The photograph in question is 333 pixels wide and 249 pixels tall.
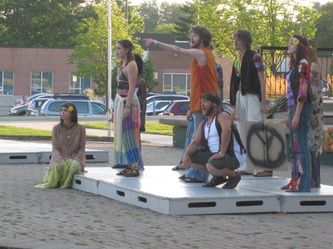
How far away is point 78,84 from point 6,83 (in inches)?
245

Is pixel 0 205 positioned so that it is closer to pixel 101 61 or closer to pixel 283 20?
pixel 283 20

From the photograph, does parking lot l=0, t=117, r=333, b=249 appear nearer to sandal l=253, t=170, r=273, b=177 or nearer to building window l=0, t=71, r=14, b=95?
sandal l=253, t=170, r=273, b=177

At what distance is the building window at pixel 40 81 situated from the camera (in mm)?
76938

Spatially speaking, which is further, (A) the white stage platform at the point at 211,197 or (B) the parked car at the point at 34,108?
(B) the parked car at the point at 34,108

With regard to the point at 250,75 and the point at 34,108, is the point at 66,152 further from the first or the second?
the point at 34,108

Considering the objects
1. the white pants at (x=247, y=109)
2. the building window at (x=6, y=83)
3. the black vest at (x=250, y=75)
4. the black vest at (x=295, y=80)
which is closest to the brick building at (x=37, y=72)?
the building window at (x=6, y=83)

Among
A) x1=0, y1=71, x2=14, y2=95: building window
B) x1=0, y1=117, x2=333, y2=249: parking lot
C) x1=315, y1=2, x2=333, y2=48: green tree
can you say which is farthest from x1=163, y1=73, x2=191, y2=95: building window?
x1=0, y1=117, x2=333, y2=249: parking lot

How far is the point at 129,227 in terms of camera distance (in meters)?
8.10

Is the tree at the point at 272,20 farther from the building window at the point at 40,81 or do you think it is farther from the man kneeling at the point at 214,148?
the man kneeling at the point at 214,148

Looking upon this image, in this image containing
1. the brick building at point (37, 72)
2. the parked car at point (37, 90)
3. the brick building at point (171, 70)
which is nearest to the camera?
the brick building at point (37, 72)

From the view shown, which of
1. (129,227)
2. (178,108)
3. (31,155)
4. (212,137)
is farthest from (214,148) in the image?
(178,108)

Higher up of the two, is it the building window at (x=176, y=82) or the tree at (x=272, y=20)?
the tree at (x=272, y=20)

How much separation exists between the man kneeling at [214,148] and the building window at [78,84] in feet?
223

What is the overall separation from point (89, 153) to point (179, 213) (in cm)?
724
